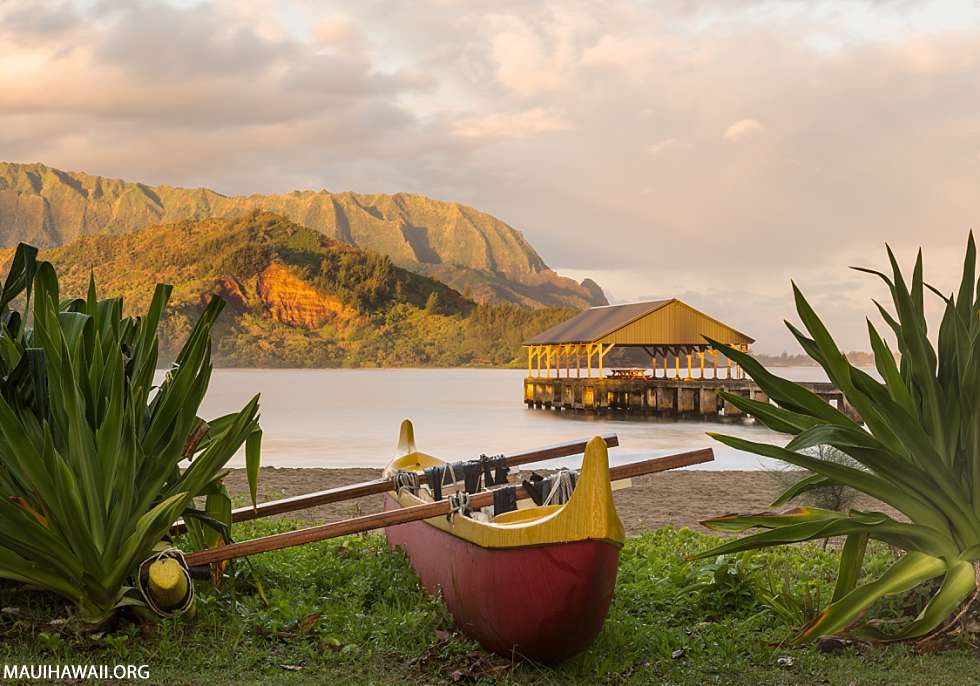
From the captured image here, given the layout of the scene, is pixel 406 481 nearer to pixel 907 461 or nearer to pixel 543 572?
pixel 543 572

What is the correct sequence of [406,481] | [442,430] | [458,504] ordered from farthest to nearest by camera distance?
[442,430] < [406,481] < [458,504]

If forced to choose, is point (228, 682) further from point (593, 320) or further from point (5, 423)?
point (593, 320)

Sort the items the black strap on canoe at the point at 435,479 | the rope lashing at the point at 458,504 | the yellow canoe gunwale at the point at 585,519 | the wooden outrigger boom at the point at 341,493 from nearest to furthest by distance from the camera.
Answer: the yellow canoe gunwale at the point at 585,519, the rope lashing at the point at 458,504, the wooden outrigger boom at the point at 341,493, the black strap on canoe at the point at 435,479

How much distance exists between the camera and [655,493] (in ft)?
47.4

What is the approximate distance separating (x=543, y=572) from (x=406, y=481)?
2.86 m

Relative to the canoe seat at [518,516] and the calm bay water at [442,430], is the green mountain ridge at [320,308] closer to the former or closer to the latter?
the calm bay water at [442,430]

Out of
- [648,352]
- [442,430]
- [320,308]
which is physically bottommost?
[442,430]

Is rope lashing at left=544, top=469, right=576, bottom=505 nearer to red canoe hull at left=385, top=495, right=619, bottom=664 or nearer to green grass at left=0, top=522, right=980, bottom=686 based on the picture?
red canoe hull at left=385, top=495, right=619, bottom=664

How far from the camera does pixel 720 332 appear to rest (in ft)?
142

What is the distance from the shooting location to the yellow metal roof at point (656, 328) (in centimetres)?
4162

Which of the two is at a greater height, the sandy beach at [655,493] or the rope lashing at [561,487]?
the rope lashing at [561,487]

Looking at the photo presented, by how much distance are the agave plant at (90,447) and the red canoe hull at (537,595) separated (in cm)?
186

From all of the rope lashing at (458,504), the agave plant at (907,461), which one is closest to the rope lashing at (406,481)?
the rope lashing at (458,504)

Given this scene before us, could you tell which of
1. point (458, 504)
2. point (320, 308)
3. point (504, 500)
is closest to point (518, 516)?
point (504, 500)
